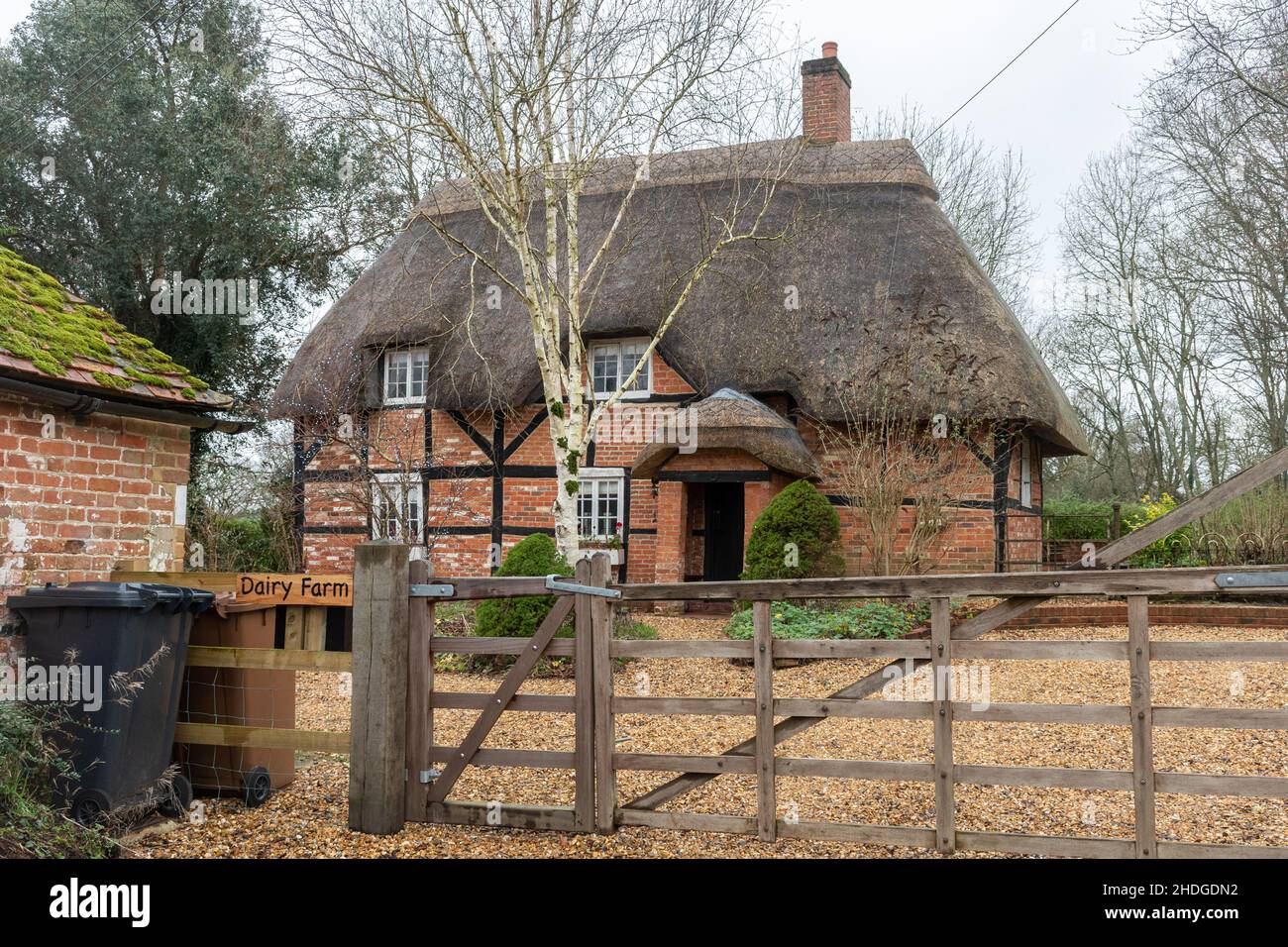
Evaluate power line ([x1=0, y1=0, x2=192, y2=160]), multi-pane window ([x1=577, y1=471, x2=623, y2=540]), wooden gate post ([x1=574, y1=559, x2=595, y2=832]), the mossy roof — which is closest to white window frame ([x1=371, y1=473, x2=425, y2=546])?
multi-pane window ([x1=577, y1=471, x2=623, y2=540])

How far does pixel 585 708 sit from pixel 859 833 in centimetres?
135

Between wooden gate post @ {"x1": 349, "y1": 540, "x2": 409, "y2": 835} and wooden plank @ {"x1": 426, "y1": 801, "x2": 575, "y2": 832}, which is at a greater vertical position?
wooden gate post @ {"x1": 349, "y1": 540, "x2": 409, "y2": 835}

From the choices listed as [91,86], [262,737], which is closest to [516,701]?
[262,737]

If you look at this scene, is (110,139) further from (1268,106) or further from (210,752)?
(1268,106)

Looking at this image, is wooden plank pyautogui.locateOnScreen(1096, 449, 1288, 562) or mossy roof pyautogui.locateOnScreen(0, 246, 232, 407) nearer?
wooden plank pyautogui.locateOnScreen(1096, 449, 1288, 562)

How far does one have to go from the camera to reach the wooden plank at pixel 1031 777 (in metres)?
4.36

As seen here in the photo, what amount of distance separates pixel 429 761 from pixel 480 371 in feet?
37.3

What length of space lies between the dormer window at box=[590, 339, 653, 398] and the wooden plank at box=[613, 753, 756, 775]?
36.1 ft

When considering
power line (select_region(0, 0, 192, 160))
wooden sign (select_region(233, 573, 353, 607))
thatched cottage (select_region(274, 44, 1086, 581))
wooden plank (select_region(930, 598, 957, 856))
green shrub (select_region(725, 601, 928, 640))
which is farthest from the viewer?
power line (select_region(0, 0, 192, 160))

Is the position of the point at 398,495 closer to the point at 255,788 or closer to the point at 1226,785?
the point at 255,788

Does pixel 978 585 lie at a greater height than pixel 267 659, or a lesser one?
greater

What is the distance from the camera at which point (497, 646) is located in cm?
511

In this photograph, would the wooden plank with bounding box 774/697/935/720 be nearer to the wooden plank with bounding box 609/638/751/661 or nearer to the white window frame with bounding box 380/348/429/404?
the wooden plank with bounding box 609/638/751/661

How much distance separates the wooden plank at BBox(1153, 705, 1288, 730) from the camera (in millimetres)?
4137
